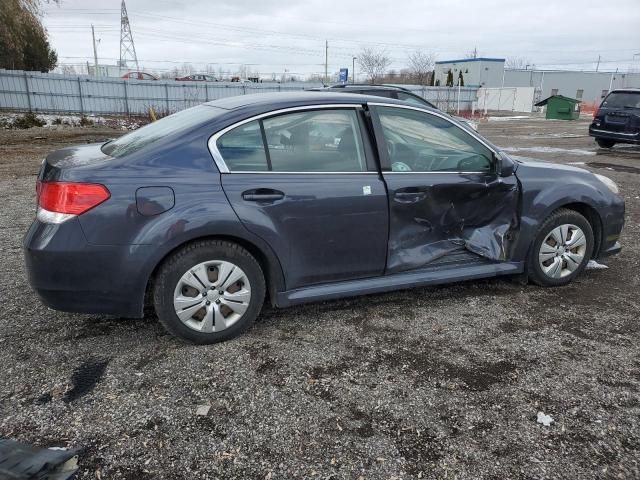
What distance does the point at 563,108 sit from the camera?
98.9 feet

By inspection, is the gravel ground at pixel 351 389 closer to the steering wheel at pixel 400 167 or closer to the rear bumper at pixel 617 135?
the steering wheel at pixel 400 167

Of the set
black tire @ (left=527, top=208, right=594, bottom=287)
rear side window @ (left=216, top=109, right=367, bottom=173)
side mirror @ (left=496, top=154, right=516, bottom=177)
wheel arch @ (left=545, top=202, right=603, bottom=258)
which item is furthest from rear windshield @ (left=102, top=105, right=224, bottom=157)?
wheel arch @ (left=545, top=202, right=603, bottom=258)

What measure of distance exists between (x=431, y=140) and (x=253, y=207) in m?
1.55

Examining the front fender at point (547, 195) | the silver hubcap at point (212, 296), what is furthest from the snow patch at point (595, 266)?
the silver hubcap at point (212, 296)

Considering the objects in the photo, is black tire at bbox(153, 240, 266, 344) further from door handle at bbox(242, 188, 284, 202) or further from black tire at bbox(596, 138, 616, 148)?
black tire at bbox(596, 138, 616, 148)

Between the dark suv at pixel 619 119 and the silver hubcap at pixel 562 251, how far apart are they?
1183 centimetres

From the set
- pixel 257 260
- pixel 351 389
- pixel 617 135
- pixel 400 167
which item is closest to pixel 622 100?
pixel 617 135

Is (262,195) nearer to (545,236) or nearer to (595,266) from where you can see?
(545,236)

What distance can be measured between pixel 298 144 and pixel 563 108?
30.9m

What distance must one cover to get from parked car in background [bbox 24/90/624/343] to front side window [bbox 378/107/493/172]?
11 millimetres

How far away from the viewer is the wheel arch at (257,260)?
10.7 feet

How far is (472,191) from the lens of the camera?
409 centimetres

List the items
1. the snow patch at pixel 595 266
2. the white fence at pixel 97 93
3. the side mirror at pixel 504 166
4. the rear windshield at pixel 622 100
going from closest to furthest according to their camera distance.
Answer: the side mirror at pixel 504 166 < the snow patch at pixel 595 266 < the rear windshield at pixel 622 100 < the white fence at pixel 97 93

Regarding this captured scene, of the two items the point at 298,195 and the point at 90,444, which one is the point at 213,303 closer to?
the point at 298,195
